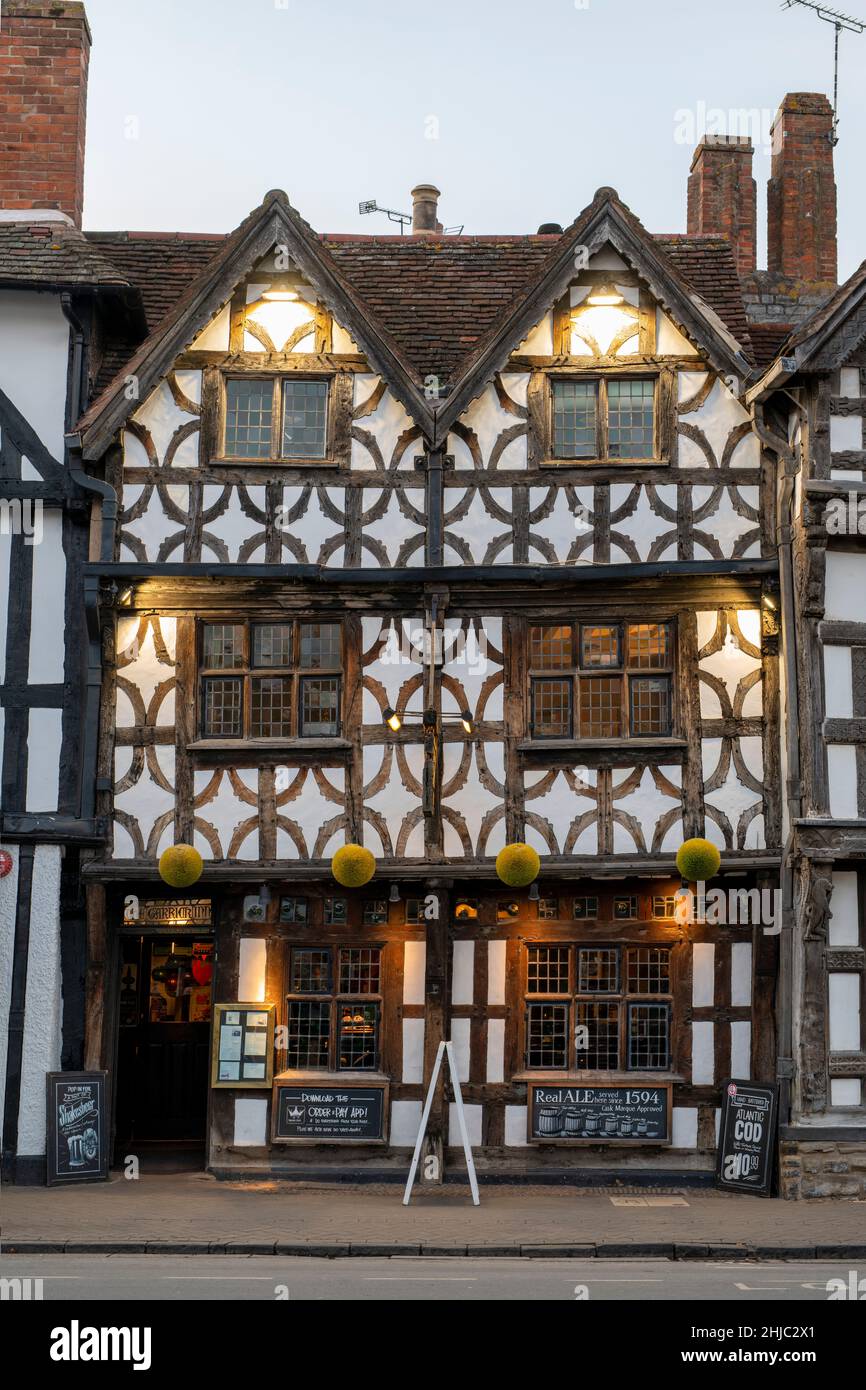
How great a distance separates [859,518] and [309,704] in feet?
19.2

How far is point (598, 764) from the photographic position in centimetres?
1655

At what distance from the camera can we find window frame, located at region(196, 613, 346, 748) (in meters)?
16.8

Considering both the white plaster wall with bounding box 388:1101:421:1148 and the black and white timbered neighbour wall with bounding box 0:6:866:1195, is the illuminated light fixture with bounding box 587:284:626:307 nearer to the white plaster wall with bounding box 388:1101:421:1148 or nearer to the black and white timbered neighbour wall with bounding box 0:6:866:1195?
the black and white timbered neighbour wall with bounding box 0:6:866:1195

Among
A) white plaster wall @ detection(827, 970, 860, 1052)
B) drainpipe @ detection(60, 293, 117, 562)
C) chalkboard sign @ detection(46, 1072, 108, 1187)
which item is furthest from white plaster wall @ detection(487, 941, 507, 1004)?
drainpipe @ detection(60, 293, 117, 562)

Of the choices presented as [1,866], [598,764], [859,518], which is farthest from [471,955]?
[859,518]

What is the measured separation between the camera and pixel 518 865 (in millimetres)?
15852

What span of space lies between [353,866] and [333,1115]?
2.64m

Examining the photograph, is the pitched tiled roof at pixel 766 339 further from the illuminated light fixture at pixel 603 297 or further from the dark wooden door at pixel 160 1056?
the dark wooden door at pixel 160 1056

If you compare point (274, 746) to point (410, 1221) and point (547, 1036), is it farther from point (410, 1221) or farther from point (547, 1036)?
point (410, 1221)

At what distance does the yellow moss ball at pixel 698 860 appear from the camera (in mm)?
15836

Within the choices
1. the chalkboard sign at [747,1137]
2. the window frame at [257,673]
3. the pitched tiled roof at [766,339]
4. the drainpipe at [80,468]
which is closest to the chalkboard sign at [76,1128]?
the window frame at [257,673]

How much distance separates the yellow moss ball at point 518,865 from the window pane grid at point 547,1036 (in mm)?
1617

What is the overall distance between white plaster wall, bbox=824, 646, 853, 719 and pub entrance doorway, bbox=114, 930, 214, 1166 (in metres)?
7.40

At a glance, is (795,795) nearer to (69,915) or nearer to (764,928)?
(764,928)
